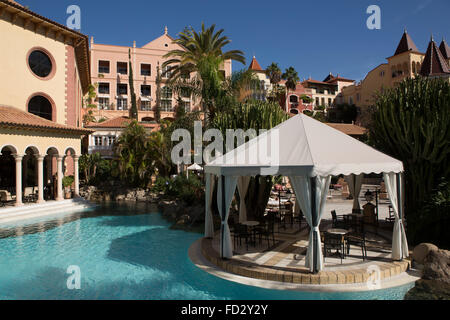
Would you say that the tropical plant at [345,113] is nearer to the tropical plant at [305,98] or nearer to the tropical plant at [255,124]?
the tropical plant at [305,98]

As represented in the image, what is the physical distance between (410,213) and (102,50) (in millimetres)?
52059

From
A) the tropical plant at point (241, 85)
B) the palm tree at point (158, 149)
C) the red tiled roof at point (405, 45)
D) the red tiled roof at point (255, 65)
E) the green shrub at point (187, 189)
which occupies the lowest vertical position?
the green shrub at point (187, 189)

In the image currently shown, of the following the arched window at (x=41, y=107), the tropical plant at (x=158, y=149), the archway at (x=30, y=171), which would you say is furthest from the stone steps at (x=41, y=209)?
the arched window at (x=41, y=107)

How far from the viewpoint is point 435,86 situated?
1043cm

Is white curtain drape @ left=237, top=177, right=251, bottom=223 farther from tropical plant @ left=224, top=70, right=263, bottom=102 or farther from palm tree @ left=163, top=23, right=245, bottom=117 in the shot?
tropical plant @ left=224, top=70, right=263, bottom=102

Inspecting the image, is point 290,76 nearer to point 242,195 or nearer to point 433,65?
point 433,65

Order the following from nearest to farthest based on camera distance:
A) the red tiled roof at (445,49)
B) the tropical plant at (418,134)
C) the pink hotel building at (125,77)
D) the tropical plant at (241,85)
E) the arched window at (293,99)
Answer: the tropical plant at (418,134) < the tropical plant at (241,85) < the red tiled roof at (445,49) < the pink hotel building at (125,77) < the arched window at (293,99)

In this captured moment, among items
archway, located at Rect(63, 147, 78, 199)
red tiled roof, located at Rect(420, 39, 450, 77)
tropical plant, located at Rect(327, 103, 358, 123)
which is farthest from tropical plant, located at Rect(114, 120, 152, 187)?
tropical plant, located at Rect(327, 103, 358, 123)

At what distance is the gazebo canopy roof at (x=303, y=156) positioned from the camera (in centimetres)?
775

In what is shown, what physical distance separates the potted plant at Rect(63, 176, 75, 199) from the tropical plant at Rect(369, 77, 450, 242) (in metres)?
20.9

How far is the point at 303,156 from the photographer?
8039 millimetres

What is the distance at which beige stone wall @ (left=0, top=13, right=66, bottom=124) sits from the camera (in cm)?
2095

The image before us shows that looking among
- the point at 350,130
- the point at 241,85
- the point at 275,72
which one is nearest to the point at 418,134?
the point at 241,85

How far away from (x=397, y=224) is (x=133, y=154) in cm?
2133
